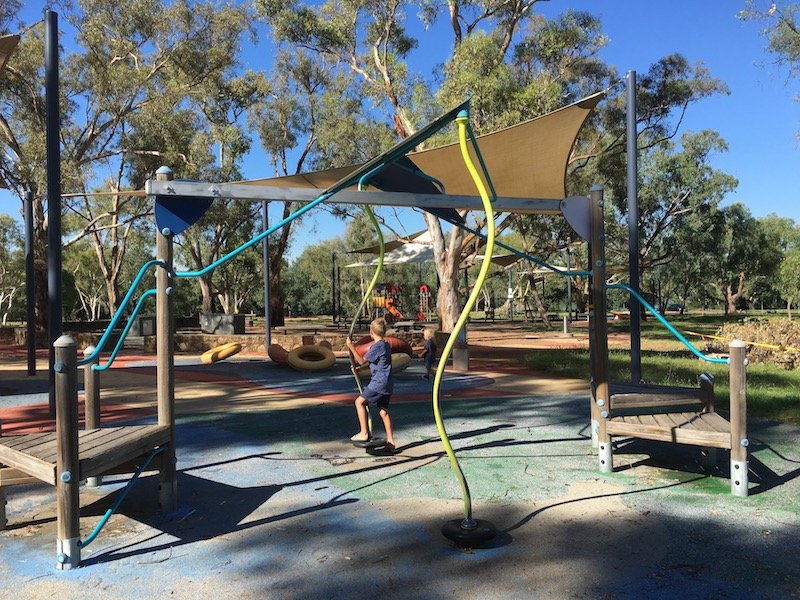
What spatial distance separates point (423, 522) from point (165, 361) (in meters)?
1.97

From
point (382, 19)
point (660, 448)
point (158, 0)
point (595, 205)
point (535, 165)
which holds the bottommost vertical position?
Answer: point (660, 448)

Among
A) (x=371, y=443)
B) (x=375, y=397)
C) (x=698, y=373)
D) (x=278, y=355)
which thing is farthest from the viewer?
(x=278, y=355)

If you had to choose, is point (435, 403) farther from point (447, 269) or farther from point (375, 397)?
point (447, 269)

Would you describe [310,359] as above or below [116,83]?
below

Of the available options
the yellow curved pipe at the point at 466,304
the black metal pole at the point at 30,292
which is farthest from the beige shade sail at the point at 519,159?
the black metal pole at the point at 30,292

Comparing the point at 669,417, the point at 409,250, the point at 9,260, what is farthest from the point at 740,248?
the point at 9,260

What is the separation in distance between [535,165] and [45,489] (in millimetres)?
5111

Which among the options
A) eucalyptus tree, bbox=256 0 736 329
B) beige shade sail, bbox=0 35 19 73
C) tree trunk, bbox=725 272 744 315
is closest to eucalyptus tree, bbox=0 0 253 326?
eucalyptus tree, bbox=256 0 736 329

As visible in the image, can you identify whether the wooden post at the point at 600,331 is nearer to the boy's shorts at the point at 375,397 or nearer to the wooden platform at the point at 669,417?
the wooden platform at the point at 669,417

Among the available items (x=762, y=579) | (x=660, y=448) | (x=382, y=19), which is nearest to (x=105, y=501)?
(x=762, y=579)

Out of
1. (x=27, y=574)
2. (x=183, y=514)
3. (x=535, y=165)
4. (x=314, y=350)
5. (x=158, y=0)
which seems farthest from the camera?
(x=158, y=0)

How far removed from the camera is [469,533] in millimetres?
3344

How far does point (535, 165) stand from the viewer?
6.03m

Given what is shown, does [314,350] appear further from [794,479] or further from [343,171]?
[794,479]
